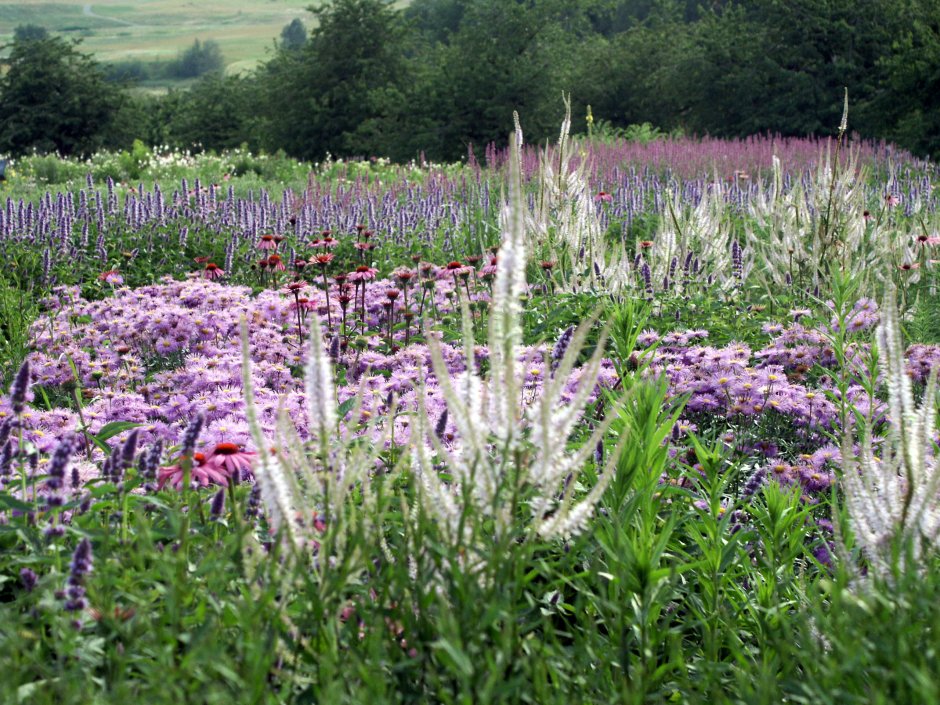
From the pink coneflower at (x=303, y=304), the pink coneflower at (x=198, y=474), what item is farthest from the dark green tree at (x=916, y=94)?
the pink coneflower at (x=198, y=474)

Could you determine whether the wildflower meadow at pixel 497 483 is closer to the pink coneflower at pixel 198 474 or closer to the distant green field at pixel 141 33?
the pink coneflower at pixel 198 474

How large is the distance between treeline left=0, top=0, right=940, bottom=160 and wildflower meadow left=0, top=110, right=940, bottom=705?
748 inches

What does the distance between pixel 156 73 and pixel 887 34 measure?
5633 inches

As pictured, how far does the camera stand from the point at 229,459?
9.25ft

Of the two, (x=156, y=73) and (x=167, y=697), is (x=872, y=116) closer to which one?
(x=167, y=697)

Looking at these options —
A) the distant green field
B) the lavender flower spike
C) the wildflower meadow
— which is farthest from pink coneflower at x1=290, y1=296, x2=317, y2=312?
the distant green field

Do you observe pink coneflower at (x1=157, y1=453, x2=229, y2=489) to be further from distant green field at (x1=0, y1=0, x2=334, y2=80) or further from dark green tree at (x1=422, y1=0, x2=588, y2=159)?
distant green field at (x1=0, y1=0, x2=334, y2=80)

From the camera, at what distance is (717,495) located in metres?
3.16

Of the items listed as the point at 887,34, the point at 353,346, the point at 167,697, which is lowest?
the point at 353,346

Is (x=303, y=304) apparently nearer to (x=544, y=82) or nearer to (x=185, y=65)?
(x=544, y=82)

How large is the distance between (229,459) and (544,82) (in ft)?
96.6

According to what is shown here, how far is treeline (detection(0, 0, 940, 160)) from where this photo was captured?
2752 cm

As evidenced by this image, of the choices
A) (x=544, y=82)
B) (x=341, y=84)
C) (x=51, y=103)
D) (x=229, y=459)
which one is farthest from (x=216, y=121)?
(x=229, y=459)

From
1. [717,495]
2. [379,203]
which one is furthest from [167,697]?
[379,203]
